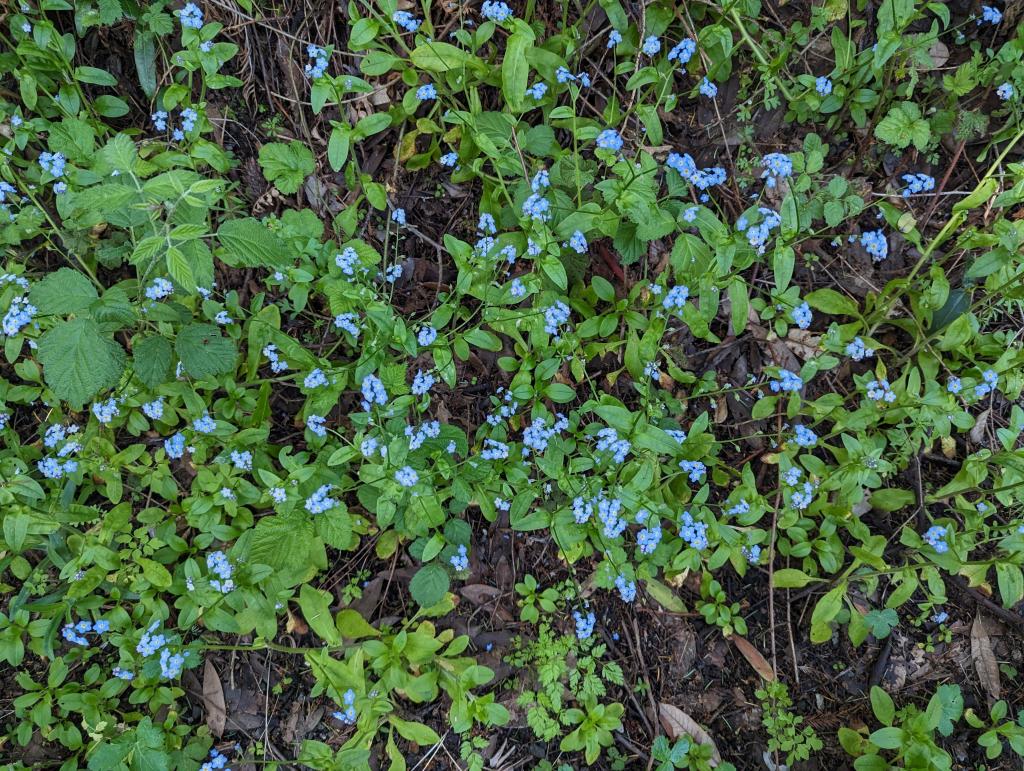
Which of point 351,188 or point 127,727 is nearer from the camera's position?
point 127,727

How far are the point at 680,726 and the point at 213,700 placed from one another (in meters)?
2.45

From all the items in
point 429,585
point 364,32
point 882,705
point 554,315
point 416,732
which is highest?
point 364,32

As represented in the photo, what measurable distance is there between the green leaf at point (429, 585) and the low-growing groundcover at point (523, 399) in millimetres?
49

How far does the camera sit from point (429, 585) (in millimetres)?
3385

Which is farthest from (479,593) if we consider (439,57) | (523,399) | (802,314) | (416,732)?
(439,57)

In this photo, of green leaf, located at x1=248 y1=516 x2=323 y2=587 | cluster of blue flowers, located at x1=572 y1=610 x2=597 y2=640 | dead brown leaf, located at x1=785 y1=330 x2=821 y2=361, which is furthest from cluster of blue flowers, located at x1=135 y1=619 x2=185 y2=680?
dead brown leaf, located at x1=785 y1=330 x2=821 y2=361

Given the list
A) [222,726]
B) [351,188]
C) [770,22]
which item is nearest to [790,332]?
[770,22]

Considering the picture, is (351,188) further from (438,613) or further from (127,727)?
(127,727)

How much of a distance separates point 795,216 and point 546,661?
256 cm

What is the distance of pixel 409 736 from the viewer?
10.8ft

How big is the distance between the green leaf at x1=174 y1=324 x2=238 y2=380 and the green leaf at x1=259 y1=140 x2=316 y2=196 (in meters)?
0.84

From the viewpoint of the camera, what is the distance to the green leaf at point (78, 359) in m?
2.76

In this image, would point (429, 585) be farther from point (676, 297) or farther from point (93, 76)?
point (93, 76)

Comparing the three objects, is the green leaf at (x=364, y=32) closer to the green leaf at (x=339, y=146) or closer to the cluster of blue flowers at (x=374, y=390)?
the green leaf at (x=339, y=146)
